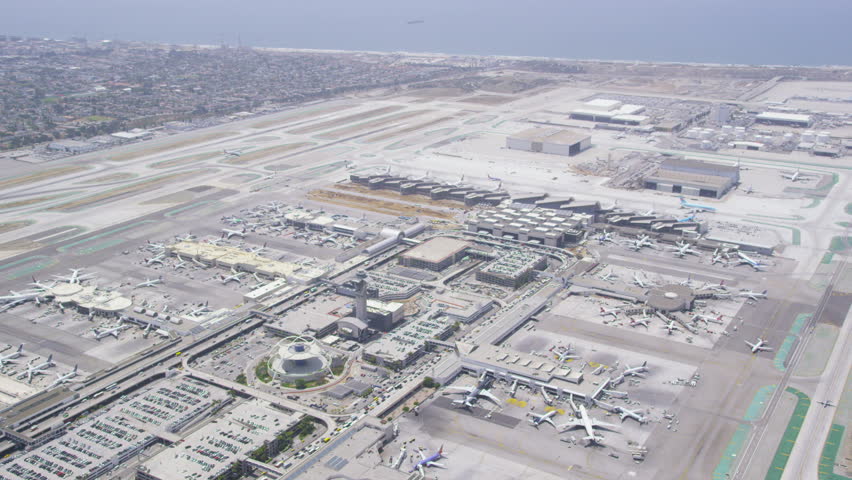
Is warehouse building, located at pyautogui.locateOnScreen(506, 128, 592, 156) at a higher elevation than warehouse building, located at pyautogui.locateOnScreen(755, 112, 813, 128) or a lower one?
higher

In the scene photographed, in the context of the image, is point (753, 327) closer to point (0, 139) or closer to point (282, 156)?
point (282, 156)

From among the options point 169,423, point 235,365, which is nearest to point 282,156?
point 235,365

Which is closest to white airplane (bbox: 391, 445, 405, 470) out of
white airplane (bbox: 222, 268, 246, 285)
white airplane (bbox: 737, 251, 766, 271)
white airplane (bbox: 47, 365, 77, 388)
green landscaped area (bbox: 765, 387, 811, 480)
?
green landscaped area (bbox: 765, 387, 811, 480)

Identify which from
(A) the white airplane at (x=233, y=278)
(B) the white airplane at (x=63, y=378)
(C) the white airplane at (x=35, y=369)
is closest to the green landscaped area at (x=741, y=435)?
(B) the white airplane at (x=63, y=378)

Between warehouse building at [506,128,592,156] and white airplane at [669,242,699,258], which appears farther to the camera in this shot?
warehouse building at [506,128,592,156]

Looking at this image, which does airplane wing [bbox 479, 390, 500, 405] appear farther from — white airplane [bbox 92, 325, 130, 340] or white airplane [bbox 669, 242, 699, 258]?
white airplane [bbox 669, 242, 699, 258]
